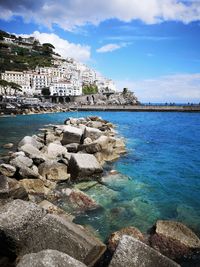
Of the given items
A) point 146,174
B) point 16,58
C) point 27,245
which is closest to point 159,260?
point 27,245

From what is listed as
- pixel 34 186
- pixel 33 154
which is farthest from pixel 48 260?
pixel 33 154

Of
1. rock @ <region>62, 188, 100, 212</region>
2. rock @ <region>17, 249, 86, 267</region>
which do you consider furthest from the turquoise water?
rock @ <region>17, 249, 86, 267</region>

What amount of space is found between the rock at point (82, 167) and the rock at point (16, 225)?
7947 mm

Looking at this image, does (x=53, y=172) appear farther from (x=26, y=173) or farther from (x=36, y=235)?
(x=36, y=235)

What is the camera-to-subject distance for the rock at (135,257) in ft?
19.2

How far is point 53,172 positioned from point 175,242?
828 centimetres

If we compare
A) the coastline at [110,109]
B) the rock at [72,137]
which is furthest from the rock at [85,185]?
the coastline at [110,109]

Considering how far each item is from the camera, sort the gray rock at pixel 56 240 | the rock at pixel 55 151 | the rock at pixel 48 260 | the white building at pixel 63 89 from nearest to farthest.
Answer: the rock at pixel 48 260
the gray rock at pixel 56 240
the rock at pixel 55 151
the white building at pixel 63 89

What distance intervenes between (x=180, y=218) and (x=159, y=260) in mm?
6147

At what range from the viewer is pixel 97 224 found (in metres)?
10.6

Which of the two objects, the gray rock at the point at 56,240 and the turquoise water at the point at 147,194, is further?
the turquoise water at the point at 147,194

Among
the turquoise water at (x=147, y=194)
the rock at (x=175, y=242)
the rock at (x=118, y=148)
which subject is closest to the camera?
the rock at (x=175, y=242)

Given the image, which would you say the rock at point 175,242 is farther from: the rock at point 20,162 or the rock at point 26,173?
the rock at point 20,162

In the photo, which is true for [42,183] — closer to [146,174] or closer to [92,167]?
[92,167]
